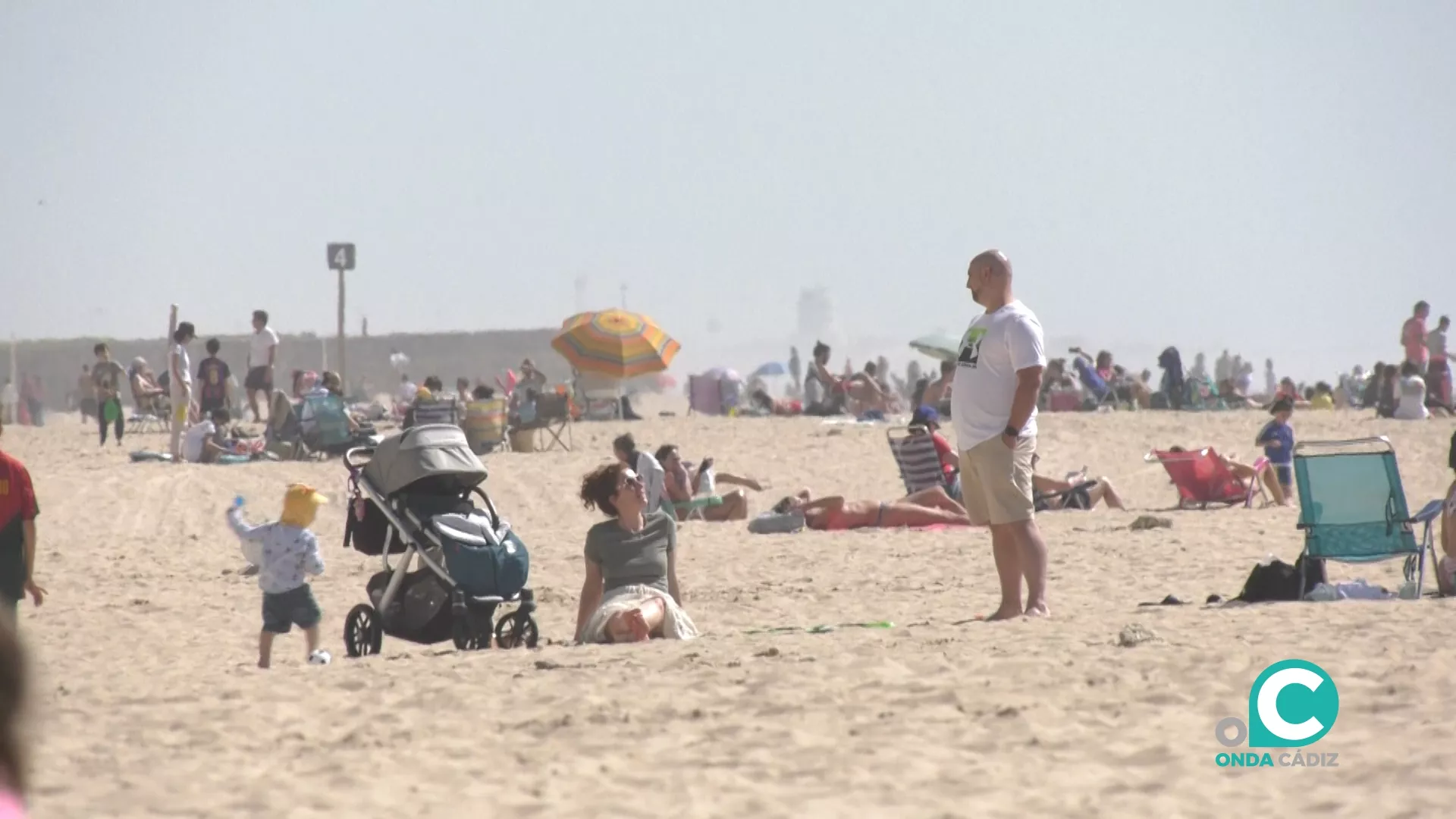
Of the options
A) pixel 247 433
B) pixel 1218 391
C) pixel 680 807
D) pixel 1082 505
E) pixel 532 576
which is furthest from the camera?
pixel 1218 391

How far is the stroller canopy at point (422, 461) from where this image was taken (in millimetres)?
8055

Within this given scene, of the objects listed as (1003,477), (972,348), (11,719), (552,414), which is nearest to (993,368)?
(972,348)

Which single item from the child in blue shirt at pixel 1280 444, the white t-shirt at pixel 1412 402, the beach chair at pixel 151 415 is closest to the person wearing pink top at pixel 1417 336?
the white t-shirt at pixel 1412 402

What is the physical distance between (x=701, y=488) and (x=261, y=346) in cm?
769

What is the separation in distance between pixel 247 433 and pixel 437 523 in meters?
14.0

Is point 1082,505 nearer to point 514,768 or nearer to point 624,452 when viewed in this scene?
point 624,452

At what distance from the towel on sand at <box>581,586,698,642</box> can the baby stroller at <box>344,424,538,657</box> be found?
51 cm

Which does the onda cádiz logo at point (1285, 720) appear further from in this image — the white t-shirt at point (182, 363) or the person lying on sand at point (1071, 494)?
the white t-shirt at point (182, 363)

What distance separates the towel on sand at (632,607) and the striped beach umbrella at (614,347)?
57.7ft

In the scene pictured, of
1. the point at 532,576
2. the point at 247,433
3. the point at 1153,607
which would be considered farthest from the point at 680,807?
the point at 247,433

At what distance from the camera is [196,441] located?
18297 millimetres

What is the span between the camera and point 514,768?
5.06 metres

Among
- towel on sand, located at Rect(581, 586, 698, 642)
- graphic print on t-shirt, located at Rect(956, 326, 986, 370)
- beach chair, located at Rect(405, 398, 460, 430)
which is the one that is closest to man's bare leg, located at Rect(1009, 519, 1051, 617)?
graphic print on t-shirt, located at Rect(956, 326, 986, 370)

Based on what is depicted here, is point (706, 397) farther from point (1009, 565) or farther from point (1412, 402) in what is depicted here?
point (1009, 565)
